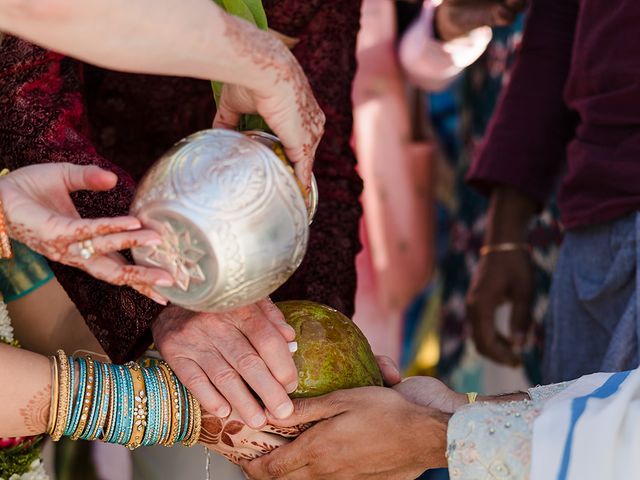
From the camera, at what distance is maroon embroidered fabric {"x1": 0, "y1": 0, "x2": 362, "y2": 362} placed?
4.83 feet

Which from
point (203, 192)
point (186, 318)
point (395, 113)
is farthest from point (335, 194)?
point (395, 113)

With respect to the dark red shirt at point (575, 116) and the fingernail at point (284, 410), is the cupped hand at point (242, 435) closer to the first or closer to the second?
the fingernail at point (284, 410)

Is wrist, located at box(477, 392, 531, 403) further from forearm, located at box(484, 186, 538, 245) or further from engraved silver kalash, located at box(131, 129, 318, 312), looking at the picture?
forearm, located at box(484, 186, 538, 245)

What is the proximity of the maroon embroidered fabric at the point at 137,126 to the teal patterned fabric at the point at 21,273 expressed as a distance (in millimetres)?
54

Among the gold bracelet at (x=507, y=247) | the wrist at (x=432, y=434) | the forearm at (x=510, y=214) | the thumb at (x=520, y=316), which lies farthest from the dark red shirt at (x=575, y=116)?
the wrist at (x=432, y=434)

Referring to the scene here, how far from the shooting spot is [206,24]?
39.5 inches

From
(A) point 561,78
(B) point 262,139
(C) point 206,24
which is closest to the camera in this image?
(C) point 206,24

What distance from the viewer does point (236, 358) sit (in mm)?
1364

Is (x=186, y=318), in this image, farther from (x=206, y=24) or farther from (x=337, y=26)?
(x=337, y=26)

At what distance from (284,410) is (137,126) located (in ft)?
2.72

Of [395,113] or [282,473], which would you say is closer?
[282,473]

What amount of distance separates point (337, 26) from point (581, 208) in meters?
0.68

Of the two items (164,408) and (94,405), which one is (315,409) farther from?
(94,405)

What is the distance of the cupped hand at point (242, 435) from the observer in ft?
4.47
